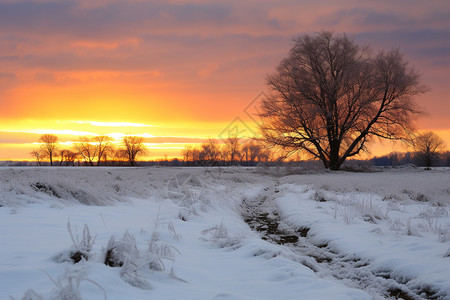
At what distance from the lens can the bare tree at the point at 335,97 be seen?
3156 cm

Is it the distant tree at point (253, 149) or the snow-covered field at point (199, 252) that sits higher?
the distant tree at point (253, 149)

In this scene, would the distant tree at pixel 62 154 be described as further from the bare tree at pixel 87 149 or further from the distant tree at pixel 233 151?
the distant tree at pixel 233 151

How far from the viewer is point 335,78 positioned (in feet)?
106

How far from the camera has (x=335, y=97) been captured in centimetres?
3180

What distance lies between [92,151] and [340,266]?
84.5m

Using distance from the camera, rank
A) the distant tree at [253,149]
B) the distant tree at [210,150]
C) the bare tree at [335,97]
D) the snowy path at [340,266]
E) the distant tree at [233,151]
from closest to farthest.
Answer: the snowy path at [340,266] → the bare tree at [335,97] → the distant tree at [253,149] → the distant tree at [233,151] → the distant tree at [210,150]

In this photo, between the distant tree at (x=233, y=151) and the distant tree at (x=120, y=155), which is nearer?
the distant tree at (x=233, y=151)

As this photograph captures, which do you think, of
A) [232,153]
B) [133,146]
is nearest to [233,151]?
[232,153]

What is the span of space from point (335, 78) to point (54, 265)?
33028 mm

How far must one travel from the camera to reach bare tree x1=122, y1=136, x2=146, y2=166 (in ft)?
278

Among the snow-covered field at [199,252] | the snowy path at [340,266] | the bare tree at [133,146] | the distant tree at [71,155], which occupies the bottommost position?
the snowy path at [340,266]

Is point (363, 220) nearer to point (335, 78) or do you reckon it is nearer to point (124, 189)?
point (124, 189)

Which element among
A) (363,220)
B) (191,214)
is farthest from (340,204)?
(191,214)

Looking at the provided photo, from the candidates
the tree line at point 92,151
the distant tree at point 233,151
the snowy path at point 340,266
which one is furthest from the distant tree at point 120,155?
the snowy path at point 340,266
